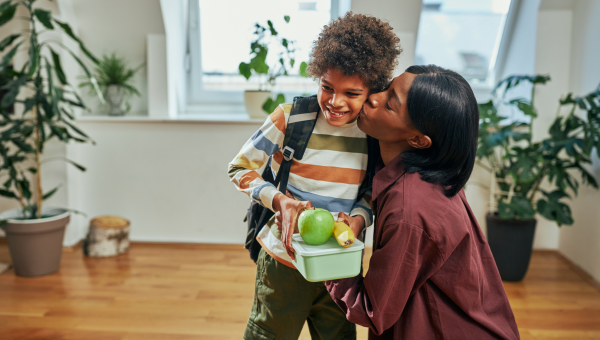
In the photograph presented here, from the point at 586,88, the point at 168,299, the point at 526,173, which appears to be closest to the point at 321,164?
the point at 168,299

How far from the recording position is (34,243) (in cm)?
248

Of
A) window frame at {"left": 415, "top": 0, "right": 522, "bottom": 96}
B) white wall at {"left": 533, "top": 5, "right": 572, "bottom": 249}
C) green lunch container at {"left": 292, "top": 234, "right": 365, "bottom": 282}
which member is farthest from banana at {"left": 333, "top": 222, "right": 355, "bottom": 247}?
window frame at {"left": 415, "top": 0, "right": 522, "bottom": 96}

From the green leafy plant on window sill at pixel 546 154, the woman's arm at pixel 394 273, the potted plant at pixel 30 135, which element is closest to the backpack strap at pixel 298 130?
the woman's arm at pixel 394 273

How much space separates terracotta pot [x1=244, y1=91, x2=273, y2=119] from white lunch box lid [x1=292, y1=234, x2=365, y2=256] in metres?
2.12

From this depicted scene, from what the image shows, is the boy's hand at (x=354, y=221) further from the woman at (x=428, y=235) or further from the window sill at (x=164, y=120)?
the window sill at (x=164, y=120)

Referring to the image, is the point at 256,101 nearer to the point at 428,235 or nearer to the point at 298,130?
the point at 298,130

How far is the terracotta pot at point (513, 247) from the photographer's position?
99.0 inches

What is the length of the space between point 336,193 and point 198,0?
2582mm

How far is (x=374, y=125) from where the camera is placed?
96 centimetres

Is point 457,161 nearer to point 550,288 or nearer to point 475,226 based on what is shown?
point 475,226

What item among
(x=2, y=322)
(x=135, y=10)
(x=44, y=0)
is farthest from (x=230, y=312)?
(x=44, y=0)

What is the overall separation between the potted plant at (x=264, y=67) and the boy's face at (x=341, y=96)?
70.9 inches

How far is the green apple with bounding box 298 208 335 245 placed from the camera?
852 millimetres

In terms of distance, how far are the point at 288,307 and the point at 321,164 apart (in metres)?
0.38
